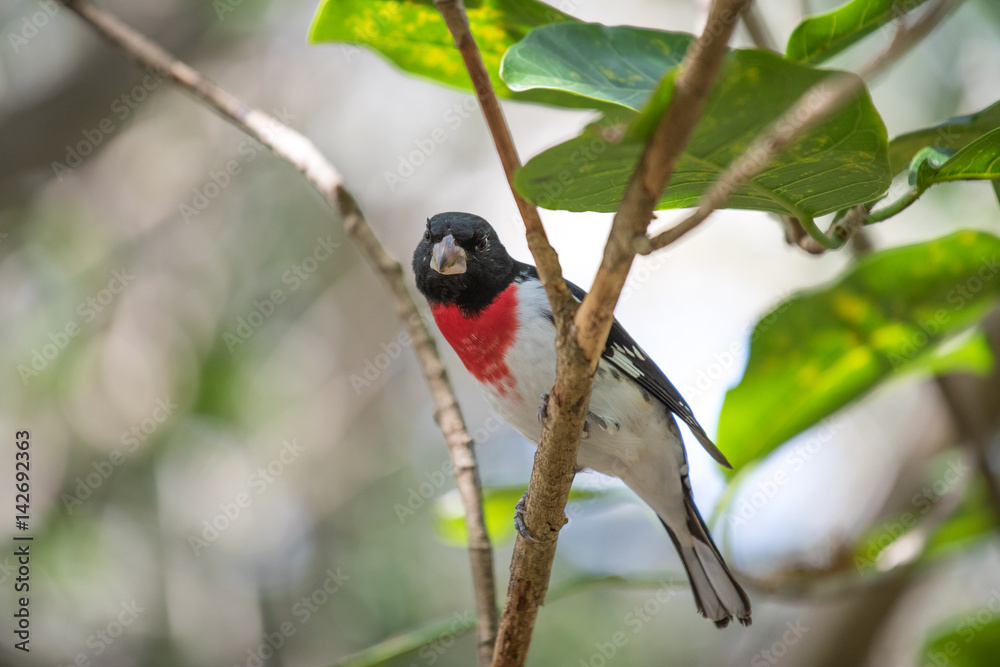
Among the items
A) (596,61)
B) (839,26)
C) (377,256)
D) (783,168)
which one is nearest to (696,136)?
(783,168)

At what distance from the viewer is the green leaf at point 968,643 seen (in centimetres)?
284

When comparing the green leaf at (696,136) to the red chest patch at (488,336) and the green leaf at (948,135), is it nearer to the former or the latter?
the green leaf at (948,135)

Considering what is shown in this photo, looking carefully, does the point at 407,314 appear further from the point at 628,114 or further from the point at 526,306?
the point at 628,114

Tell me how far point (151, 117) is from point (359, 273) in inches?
72.5

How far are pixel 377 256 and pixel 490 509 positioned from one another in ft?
4.13

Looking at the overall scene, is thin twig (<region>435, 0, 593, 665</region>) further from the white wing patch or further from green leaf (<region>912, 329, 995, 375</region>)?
green leaf (<region>912, 329, 995, 375</region>)

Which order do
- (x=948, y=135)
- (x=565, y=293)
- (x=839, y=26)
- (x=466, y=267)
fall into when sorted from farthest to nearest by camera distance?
(x=466, y=267)
(x=948, y=135)
(x=839, y=26)
(x=565, y=293)

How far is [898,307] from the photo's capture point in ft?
8.33

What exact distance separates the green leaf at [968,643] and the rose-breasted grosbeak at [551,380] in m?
0.71

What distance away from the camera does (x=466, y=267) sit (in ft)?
9.62

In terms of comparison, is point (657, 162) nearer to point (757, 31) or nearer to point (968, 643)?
point (757, 31)

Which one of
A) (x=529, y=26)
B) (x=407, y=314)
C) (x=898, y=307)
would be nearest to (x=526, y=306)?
(x=407, y=314)

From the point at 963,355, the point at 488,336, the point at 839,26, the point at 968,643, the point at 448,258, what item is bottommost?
the point at 968,643

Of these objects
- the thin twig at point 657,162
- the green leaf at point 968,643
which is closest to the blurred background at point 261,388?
the green leaf at point 968,643
